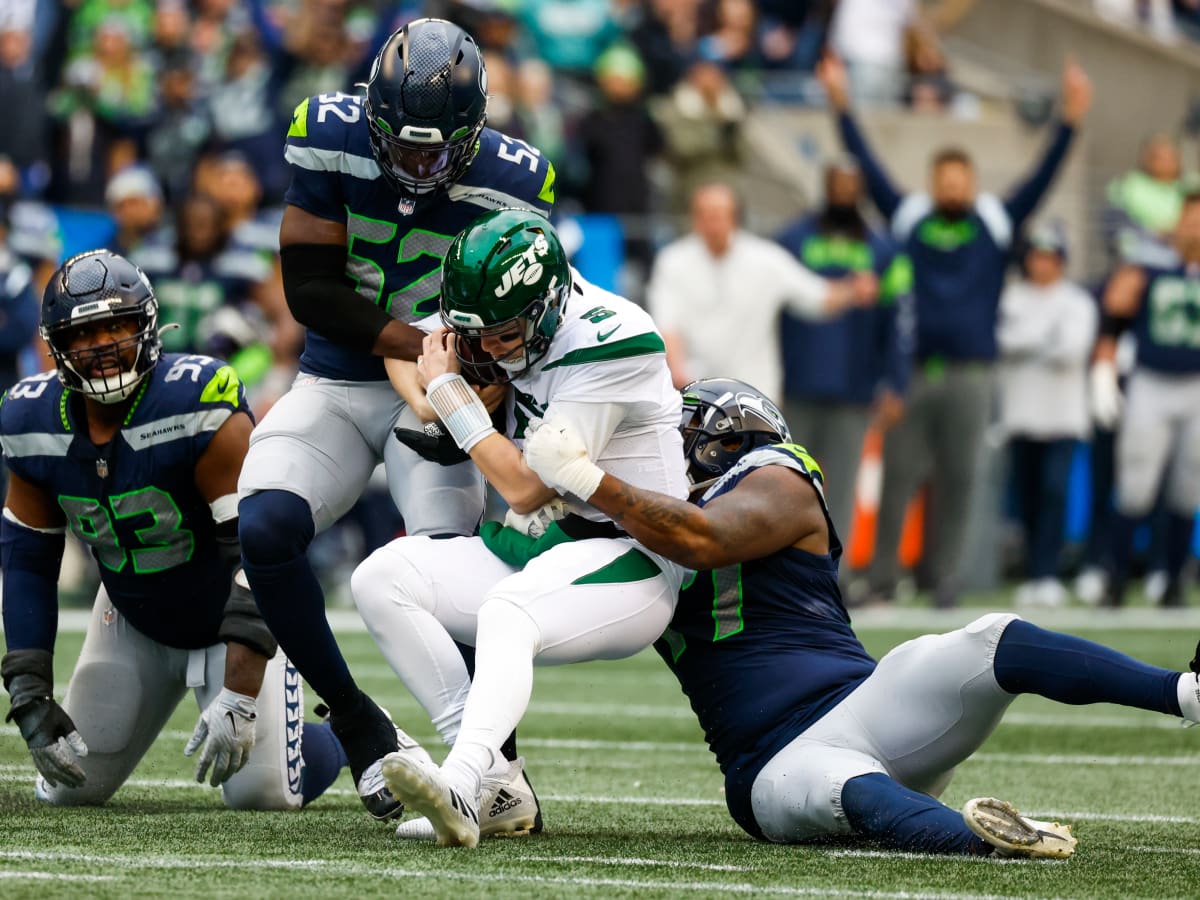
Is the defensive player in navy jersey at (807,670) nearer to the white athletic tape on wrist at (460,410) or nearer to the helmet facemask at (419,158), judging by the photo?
the white athletic tape on wrist at (460,410)

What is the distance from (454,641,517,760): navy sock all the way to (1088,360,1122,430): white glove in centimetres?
744

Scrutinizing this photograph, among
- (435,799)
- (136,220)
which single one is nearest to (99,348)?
(435,799)

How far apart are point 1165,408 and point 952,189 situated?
1630 mm

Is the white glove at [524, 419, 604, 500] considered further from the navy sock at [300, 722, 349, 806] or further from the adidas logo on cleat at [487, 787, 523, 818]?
the navy sock at [300, 722, 349, 806]

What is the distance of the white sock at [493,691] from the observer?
4.12m

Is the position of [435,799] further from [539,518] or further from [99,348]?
[99,348]

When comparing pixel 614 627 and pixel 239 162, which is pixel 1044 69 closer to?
pixel 239 162

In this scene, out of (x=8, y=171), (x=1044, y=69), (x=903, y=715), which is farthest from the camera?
(x=1044, y=69)

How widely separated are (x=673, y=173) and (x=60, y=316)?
28.8 feet

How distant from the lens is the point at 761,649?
451 centimetres

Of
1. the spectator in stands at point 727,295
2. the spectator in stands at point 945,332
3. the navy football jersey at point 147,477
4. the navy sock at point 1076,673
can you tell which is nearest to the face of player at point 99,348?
the navy football jersey at point 147,477

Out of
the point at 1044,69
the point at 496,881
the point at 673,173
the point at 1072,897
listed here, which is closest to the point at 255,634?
the point at 496,881

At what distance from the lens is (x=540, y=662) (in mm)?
4395

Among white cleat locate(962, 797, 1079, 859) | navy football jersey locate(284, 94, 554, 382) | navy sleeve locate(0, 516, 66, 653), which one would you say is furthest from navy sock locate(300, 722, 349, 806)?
white cleat locate(962, 797, 1079, 859)
